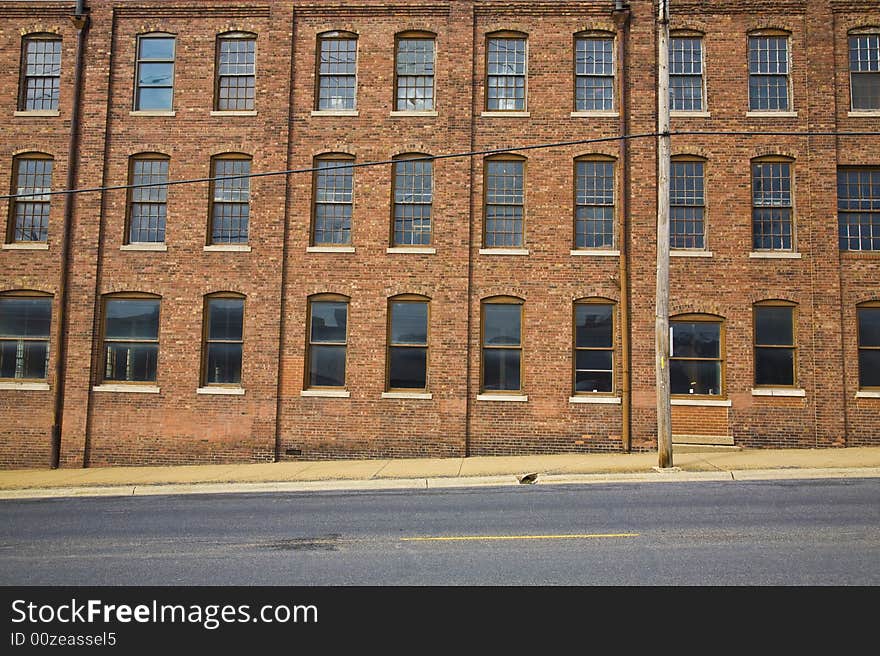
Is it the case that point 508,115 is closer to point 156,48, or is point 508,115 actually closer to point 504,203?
point 504,203

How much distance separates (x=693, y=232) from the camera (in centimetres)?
1803

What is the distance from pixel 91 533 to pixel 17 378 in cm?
1053

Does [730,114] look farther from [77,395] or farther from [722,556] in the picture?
[77,395]

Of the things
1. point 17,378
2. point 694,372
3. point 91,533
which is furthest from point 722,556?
point 17,378

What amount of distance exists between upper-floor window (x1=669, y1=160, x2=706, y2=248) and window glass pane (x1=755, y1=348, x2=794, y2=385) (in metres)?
3.23

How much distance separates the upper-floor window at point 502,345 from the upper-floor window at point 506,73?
528 cm

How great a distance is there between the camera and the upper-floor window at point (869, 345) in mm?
17562

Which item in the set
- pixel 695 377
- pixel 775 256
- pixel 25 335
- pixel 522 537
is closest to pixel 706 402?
pixel 695 377

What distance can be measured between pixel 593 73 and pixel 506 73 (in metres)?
2.31

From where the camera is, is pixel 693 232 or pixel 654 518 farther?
pixel 693 232

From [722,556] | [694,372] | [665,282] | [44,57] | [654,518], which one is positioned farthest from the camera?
[44,57]

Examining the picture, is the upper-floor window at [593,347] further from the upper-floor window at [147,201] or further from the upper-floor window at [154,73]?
the upper-floor window at [154,73]

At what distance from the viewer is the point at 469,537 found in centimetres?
936

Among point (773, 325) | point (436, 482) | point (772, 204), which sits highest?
point (772, 204)
